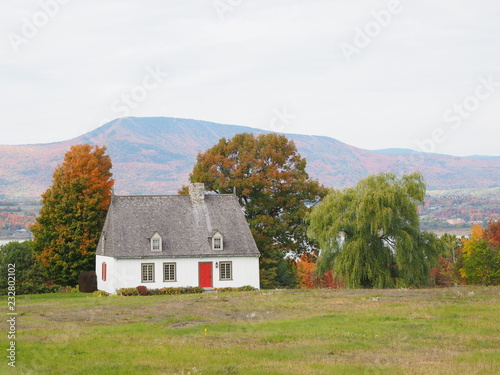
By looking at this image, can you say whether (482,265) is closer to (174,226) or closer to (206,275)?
(206,275)

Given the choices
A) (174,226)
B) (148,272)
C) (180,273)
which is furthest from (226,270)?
(148,272)

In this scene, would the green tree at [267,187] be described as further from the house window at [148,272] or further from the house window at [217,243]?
the house window at [148,272]

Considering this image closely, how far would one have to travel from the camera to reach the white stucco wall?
52062 millimetres

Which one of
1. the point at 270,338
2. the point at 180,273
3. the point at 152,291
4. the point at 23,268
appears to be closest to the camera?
the point at 270,338

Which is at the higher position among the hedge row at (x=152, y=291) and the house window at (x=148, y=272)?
the house window at (x=148, y=272)

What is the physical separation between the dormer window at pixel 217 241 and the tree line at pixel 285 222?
22.4 feet

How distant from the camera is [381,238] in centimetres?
4762

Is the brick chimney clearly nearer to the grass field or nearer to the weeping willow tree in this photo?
the weeping willow tree

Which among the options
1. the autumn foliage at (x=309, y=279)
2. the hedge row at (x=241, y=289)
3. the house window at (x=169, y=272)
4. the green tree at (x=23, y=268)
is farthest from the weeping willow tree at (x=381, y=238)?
the green tree at (x=23, y=268)

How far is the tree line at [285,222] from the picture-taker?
4703cm

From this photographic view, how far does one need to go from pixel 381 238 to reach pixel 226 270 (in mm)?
13043

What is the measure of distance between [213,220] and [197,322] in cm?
3026

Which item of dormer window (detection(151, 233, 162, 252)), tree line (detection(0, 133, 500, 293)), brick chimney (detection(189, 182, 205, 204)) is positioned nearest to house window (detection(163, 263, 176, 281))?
dormer window (detection(151, 233, 162, 252))

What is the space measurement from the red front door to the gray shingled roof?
0.96 meters
